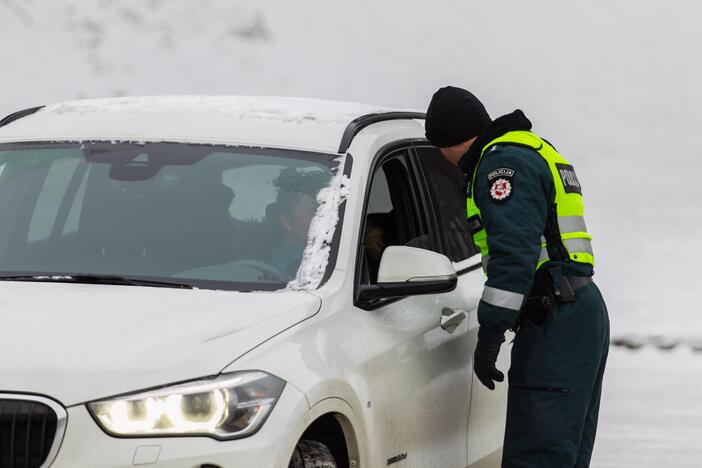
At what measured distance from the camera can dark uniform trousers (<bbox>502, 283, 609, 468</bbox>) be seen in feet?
19.7

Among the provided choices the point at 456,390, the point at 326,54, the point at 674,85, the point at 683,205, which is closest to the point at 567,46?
the point at 674,85

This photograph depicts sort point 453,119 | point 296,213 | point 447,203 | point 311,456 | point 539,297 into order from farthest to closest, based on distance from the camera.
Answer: point 447,203 → point 453,119 → point 539,297 → point 296,213 → point 311,456

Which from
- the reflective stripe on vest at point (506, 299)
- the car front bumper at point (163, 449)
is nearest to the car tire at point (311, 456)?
the car front bumper at point (163, 449)

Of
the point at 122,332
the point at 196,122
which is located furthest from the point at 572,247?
the point at 122,332

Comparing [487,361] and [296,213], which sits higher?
[296,213]

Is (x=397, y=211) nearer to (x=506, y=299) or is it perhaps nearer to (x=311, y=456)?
(x=506, y=299)

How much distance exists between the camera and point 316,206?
5.66 m

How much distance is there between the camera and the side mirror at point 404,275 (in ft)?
Answer: 17.8

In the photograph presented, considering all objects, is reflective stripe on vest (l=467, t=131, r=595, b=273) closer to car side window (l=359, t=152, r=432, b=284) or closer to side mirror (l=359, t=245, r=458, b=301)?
car side window (l=359, t=152, r=432, b=284)

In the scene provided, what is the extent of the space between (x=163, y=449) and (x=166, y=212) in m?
1.40

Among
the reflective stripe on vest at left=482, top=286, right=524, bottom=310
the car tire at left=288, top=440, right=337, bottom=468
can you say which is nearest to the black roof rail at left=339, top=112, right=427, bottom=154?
the reflective stripe on vest at left=482, top=286, right=524, bottom=310

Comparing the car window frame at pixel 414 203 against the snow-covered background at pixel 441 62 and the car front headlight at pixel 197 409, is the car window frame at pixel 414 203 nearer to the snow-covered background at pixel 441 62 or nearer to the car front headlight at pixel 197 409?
the car front headlight at pixel 197 409

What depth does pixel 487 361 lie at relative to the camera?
19.4 feet

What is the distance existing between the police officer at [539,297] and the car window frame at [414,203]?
28cm
